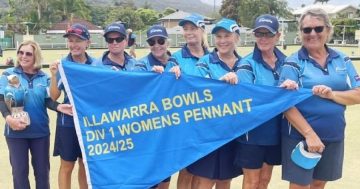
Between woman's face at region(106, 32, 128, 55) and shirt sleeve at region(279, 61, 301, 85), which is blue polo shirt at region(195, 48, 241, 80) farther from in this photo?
woman's face at region(106, 32, 128, 55)

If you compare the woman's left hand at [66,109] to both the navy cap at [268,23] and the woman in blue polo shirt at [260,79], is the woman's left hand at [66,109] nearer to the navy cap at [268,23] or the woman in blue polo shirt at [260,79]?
the woman in blue polo shirt at [260,79]

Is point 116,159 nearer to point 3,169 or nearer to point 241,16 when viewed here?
point 3,169

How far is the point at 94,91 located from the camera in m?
4.40

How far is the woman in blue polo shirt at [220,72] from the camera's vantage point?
174 inches

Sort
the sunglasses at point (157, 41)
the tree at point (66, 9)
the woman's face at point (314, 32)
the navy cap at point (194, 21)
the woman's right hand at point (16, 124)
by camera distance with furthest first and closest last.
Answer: the tree at point (66, 9) → the sunglasses at point (157, 41) → the navy cap at point (194, 21) → the woman's right hand at point (16, 124) → the woman's face at point (314, 32)

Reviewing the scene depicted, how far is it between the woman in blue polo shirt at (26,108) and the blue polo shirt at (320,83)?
2196 mm

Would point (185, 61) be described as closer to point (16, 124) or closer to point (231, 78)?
point (231, 78)

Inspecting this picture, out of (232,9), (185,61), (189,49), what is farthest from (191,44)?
(232,9)

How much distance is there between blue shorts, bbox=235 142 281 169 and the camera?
4.29m

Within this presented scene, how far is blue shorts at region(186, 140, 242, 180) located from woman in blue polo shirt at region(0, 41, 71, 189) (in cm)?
141

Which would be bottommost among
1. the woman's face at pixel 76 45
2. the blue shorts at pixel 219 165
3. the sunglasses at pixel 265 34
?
the blue shorts at pixel 219 165

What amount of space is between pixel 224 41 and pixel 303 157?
1.29 m

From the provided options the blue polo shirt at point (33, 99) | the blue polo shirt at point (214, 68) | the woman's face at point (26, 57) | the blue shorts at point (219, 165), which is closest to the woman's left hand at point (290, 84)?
the blue polo shirt at point (214, 68)

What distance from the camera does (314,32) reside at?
4.01 m
